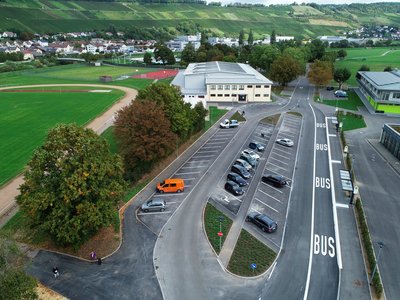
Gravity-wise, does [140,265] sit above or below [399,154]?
below

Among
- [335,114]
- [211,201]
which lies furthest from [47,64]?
[211,201]

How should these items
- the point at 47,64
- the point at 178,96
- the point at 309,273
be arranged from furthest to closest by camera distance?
the point at 47,64
the point at 178,96
the point at 309,273

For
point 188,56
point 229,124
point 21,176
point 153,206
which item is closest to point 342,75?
point 229,124

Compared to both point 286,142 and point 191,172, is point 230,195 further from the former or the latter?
point 286,142

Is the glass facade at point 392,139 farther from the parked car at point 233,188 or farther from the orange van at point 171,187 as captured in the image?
the orange van at point 171,187

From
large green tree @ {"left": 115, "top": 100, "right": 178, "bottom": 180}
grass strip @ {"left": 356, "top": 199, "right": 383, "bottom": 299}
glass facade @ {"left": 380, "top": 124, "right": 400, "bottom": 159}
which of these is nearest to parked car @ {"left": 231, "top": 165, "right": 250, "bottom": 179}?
large green tree @ {"left": 115, "top": 100, "right": 178, "bottom": 180}

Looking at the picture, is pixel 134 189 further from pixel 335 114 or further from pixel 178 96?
pixel 335 114
